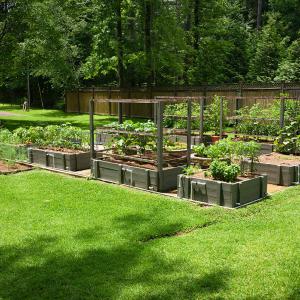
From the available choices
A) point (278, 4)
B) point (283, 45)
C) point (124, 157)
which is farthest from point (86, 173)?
point (278, 4)

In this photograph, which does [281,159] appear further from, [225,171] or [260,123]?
[260,123]

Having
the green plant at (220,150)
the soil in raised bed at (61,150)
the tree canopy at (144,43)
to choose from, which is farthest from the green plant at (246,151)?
the tree canopy at (144,43)

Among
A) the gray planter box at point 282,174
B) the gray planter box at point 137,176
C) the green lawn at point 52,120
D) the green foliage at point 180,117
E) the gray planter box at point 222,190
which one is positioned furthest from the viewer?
the green lawn at point 52,120

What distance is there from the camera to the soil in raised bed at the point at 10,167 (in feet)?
37.1

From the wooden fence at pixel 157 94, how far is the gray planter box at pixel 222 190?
624 cm

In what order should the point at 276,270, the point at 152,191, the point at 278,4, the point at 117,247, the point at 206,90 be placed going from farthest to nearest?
the point at 278,4 < the point at 206,90 < the point at 152,191 < the point at 117,247 < the point at 276,270

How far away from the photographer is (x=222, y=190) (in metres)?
8.13

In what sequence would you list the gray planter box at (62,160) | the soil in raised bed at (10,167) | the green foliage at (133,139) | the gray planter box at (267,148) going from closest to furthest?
the green foliage at (133,139) < the soil in raised bed at (10,167) < the gray planter box at (62,160) < the gray planter box at (267,148)

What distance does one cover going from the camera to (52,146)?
1272cm

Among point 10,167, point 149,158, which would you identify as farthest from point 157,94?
point 149,158

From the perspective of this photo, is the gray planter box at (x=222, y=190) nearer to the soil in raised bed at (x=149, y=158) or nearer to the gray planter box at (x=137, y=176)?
the gray planter box at (x=137, y=176)

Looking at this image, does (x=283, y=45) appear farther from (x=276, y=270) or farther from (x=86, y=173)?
(x=276, y=270)

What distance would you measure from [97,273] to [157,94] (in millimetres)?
21892

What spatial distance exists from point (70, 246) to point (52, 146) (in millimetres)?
7004
